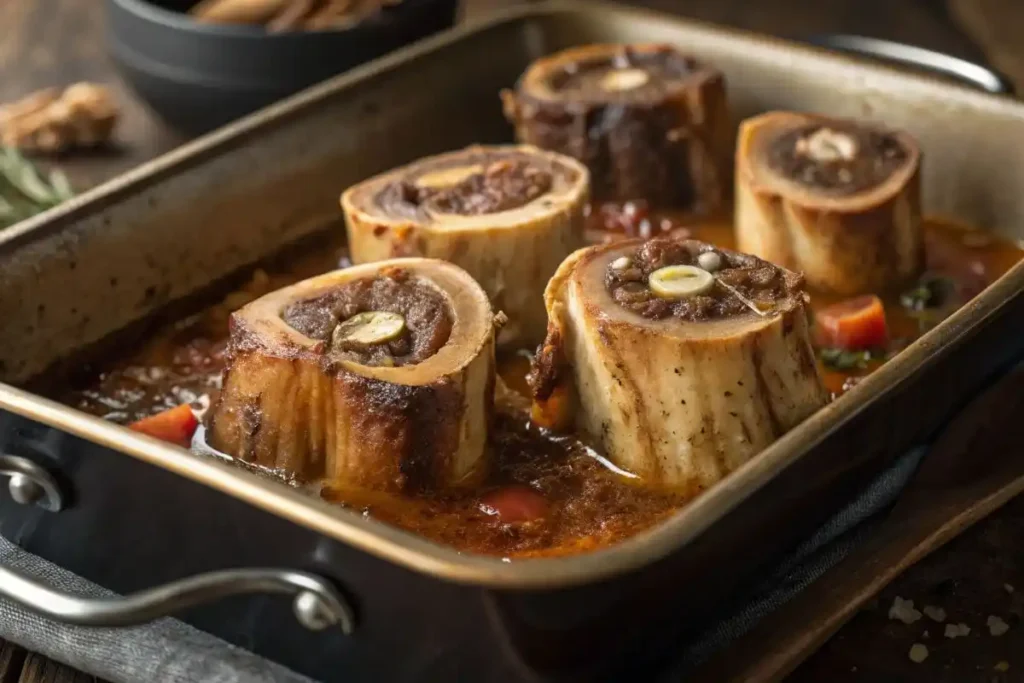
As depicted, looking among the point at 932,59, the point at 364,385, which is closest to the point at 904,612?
the point at 364,385

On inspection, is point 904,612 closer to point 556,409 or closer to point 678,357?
point 678,357

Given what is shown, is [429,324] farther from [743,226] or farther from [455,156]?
[743,226]

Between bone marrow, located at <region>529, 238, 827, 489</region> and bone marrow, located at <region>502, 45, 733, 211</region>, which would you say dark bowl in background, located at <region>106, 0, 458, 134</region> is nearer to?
bone marrow, located at <region>502, 45, 733, 211</region>

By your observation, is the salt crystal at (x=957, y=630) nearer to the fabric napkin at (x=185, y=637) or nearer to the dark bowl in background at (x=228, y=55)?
the fabric napkin at (x=185, y=637)

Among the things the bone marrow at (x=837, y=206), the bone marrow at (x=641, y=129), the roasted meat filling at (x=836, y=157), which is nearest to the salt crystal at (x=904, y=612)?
the bone marrow at (x=837, y=206)

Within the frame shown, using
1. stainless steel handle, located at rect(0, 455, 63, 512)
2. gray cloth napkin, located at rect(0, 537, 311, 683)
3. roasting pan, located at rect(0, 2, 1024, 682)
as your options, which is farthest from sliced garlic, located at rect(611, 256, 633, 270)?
stainless steel handle, located at rect(0, 455, 63, 512)
